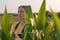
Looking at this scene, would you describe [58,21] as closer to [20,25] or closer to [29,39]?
[29,39]

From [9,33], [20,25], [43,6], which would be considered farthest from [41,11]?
[20,25]

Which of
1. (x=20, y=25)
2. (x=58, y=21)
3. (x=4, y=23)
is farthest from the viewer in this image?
(x=20, y=25)

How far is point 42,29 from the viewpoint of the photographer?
1.69 feet

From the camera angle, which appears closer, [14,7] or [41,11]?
[41,11]

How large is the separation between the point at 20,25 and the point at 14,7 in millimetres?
961

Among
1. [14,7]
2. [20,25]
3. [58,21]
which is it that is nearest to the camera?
[58,21]

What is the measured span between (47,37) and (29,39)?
2.4 inches

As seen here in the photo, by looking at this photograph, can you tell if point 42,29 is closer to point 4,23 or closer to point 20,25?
point 4,23

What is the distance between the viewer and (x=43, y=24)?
515mm

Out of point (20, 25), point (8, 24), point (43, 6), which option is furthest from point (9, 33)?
point (20, 25)

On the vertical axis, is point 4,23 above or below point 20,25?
above

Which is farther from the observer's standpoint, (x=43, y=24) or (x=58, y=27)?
(x=43, y=24)

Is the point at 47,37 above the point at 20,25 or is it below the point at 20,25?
above

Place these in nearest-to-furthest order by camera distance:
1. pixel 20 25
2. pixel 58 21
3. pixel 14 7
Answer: pixel 58 21, pixel 20 25, pixel 14 7
